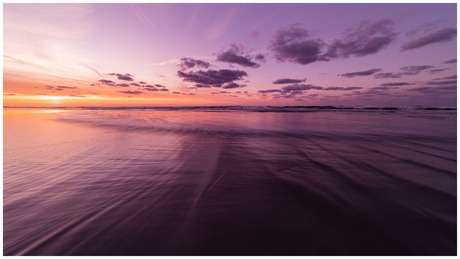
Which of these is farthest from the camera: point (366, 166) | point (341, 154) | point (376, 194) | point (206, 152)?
point (206, 152)

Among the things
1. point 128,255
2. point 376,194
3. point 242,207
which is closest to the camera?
point 128,255

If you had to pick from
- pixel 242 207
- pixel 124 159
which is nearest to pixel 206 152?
pixel 124 159

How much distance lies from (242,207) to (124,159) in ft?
13.2

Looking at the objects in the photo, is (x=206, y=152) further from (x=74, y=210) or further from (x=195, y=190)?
(x=74, y=210)

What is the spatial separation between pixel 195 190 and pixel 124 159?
302 centimetres

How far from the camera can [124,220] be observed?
110 inches

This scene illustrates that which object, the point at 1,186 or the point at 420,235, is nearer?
the point at 420,235

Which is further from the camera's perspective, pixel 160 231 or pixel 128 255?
pixel 160 231

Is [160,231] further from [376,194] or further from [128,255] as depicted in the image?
[376,194]

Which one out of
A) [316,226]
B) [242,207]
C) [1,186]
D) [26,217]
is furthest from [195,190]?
[1,186]

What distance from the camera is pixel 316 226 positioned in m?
2.60

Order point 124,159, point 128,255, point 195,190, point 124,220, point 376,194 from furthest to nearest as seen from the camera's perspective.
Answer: point 124,159, point 195,190, point 376,194, point 124,220, point 128,255

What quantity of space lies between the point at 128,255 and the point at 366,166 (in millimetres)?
5071

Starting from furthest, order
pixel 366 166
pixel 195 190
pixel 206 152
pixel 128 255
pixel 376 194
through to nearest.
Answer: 1. pixel 206 152
2. pixel 366 166
3. pixel 195 190
4. pixel 376 194
5. pixel 128 255
